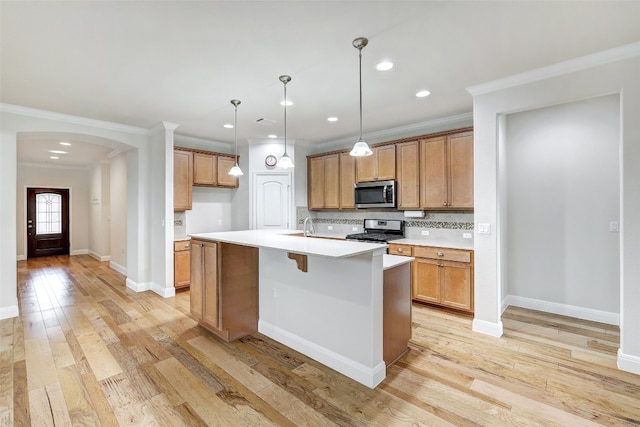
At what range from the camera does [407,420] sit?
1.97m

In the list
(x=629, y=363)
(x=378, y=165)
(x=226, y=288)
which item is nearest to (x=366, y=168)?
(x=378, y=165)

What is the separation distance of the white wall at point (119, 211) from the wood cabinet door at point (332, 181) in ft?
13.2

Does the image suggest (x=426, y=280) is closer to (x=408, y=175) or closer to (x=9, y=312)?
(x=408, y=175)

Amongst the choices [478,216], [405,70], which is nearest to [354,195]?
[478,216]

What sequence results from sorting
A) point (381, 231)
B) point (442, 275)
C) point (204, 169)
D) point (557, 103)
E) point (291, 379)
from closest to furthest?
point (291, 379) < point (557, 103) < point (442, 275) < point (381, 231) < point (204, 169)

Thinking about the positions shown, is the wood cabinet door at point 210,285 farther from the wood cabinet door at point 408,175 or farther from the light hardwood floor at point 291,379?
the wood cabinet door at point 408,175

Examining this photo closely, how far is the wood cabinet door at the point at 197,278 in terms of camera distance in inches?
133

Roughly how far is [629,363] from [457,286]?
1.56 m

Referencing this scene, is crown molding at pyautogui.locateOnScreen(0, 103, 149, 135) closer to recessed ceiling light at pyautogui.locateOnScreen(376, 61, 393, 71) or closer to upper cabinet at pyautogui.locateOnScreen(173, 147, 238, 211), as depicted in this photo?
upper cabinet at pyautogui.locateOnScreen(173, 147, 238, 211)

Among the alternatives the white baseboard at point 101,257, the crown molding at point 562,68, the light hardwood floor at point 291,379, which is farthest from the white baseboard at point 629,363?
the white baseboard at point 101,257

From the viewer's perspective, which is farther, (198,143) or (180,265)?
(198,143)

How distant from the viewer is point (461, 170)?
4023mm

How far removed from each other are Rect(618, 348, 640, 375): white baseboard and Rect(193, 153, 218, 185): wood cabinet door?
5.67m

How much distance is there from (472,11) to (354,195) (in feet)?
11.1
